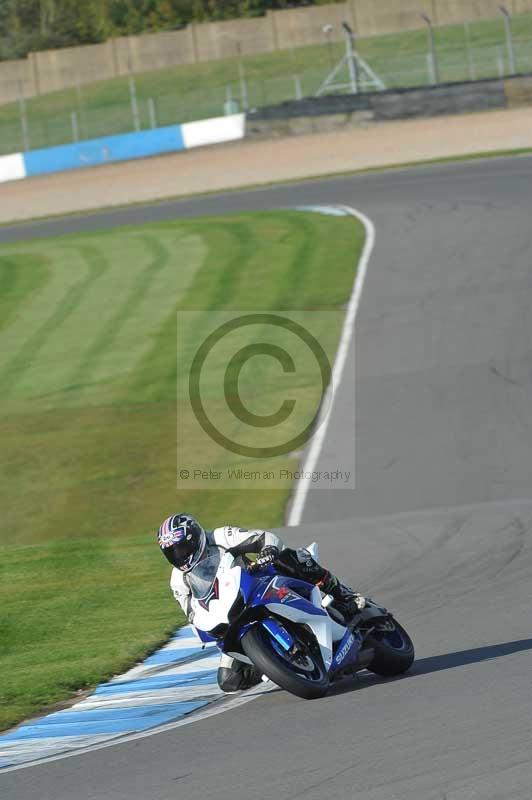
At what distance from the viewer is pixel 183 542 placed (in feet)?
24.4

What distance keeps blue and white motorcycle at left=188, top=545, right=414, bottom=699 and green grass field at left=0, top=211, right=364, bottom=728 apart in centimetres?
169

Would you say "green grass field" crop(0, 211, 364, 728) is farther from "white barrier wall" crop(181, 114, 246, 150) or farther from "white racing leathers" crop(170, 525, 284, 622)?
"white barrier wall" crop(181, 114, 246, 150)

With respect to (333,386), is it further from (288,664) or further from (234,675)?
(288,664)

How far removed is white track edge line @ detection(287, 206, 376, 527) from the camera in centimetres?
1515

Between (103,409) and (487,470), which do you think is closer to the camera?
(487,470)

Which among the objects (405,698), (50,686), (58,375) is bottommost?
(58,375)

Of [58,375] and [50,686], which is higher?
[50,686]

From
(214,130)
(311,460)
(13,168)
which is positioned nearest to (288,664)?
(311,460)

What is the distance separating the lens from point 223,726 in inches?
276

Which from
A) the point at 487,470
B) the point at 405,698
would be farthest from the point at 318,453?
the point at 405,698

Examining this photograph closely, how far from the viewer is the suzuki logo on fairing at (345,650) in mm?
7512

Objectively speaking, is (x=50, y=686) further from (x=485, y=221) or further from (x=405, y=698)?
(x=485, y=221)

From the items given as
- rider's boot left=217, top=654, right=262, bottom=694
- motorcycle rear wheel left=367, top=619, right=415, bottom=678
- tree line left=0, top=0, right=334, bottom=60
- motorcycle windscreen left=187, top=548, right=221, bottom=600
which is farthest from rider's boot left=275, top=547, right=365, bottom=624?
tree line left=0, top=0, right=334, bottom=60

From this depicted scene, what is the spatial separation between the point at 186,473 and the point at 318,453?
1786mm
